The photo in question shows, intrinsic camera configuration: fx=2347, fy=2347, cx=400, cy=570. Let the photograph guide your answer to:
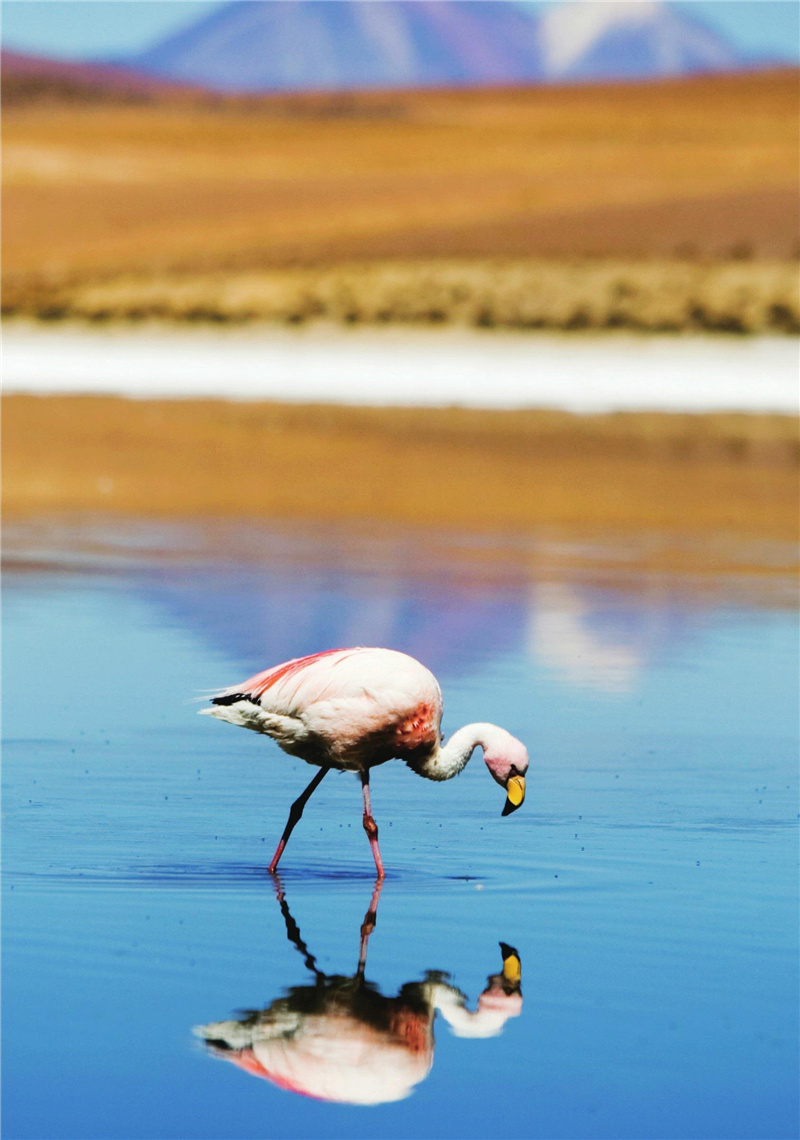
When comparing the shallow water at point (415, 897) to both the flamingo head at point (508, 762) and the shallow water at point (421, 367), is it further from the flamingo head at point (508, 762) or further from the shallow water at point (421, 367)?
the shallow water at point (421, 367)

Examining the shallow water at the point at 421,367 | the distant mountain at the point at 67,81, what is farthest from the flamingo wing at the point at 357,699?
the distant mountain at the point at 67,81

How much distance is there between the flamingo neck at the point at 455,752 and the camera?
790 centimetres

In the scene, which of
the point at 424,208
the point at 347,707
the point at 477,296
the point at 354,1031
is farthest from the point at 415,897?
the point at 424,208

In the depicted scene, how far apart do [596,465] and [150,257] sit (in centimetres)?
3753

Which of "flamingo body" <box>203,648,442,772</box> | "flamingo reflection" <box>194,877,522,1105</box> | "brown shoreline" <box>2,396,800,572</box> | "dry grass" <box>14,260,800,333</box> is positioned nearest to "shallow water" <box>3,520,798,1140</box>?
"flamingo reflection" <box>194,877,522,1105</box>

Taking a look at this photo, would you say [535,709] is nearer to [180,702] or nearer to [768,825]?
[180,702]

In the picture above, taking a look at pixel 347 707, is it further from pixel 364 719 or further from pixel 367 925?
pixel 367 925

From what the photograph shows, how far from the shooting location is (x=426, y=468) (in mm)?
25172

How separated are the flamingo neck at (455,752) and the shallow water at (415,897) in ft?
1.05

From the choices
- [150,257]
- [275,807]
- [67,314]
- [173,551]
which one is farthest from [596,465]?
[150,257]

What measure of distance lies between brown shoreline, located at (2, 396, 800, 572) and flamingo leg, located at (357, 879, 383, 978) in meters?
10.1

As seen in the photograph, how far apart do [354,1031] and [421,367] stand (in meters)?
37.1

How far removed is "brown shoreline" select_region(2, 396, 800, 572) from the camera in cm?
2088

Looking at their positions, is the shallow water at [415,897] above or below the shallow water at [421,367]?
below
